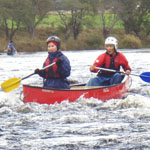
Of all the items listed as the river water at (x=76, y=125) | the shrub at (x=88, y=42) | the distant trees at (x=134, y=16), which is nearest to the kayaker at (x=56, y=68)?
the river water at (x=76, y=125)

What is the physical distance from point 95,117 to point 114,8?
46.8m

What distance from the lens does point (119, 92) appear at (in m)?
11.6

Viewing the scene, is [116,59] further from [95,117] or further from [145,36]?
[145,36]

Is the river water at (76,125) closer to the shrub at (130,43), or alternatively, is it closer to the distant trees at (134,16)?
the shrub at (130,43)

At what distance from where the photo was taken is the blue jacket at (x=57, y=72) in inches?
413

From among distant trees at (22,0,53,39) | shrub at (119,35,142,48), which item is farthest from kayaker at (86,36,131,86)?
distant trees at (22,0,53,39)

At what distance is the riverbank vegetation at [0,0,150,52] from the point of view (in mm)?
47750

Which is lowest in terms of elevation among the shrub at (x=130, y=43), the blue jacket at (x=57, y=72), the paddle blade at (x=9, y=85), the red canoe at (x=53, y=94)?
the shrub at (x=130, y=43)

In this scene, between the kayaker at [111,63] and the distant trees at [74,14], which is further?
the distant trees at [74,14]

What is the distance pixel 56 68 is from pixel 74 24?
4276 cm

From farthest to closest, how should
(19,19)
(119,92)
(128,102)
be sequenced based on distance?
A: (19,19), (119,92), (128,102)

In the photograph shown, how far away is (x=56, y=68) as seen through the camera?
34.7ft

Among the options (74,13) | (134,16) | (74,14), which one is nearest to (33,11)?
(74,14)

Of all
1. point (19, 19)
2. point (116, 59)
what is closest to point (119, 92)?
point (116, 59)
